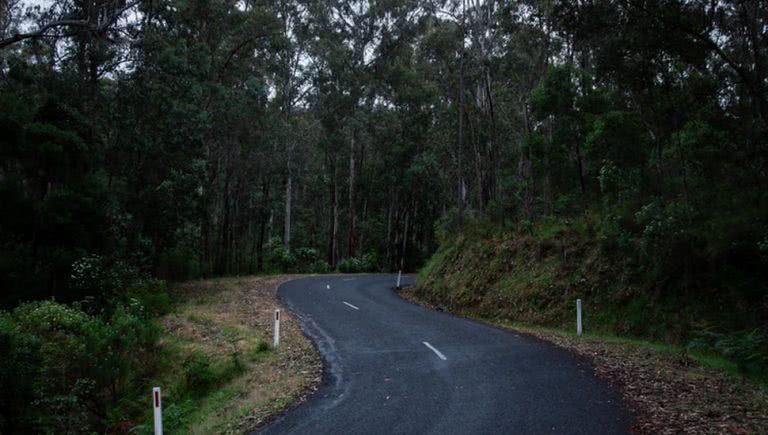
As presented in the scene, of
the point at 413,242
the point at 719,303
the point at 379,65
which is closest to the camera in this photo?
the point at 719,303

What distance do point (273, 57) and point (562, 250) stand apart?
24.7m

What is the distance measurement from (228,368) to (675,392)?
26.2ft

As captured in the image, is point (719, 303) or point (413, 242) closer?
point (719, 303)

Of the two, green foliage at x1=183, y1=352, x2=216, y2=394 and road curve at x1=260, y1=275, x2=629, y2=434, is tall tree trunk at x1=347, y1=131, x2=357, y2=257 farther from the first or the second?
green foliage at x1=183, y1=352, x2=216, y2=394

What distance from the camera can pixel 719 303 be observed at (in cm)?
1330

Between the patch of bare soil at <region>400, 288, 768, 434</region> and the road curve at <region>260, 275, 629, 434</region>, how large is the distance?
0.36 metres

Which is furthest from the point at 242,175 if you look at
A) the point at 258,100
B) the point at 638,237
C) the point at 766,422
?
the point at 766,422

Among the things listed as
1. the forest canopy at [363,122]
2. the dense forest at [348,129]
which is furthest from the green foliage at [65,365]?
the forest canopy at [363,122]

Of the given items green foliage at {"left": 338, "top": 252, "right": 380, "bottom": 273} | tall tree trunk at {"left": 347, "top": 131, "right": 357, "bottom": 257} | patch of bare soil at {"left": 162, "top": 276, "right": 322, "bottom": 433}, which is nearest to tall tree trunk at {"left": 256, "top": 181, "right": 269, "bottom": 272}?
green foliage at {"left": 338, "top": 252, "right": 380, "bottom": 273}

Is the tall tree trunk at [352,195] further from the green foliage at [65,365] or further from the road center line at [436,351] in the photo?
the road center line at [436,351]

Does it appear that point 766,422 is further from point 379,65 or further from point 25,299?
point 379,65

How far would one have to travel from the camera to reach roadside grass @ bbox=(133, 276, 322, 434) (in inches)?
354

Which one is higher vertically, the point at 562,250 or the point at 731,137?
the point at 731,137

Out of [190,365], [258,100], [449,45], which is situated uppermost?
[449,45]
